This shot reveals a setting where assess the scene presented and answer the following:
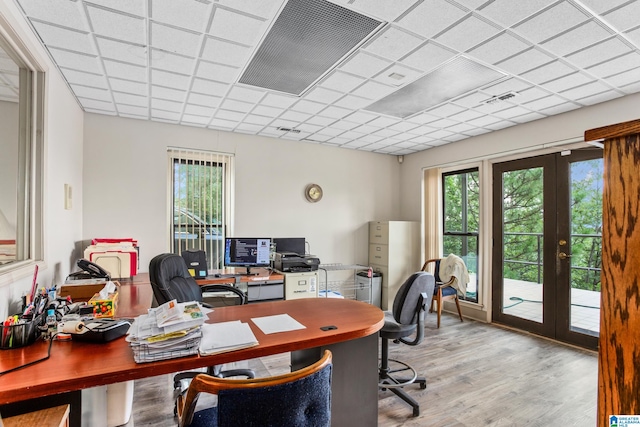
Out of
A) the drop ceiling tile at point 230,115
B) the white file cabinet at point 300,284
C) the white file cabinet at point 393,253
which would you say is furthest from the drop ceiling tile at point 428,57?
the white file cabinet at point 393,253

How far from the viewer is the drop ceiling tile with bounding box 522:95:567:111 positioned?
3.32 meters

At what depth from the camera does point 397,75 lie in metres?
2.85

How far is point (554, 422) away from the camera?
2326mm

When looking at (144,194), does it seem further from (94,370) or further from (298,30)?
(94,370)

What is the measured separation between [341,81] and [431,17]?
1.07m

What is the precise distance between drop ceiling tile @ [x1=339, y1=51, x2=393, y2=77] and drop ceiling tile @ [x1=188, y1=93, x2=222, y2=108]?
1.48m

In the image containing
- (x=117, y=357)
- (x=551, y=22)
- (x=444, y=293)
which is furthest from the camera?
(x=444, y=293)

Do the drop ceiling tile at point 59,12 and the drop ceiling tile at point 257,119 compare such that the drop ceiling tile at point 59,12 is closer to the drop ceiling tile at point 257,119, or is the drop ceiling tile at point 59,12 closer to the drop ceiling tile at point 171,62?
the drop ceiling tile at point 171,62

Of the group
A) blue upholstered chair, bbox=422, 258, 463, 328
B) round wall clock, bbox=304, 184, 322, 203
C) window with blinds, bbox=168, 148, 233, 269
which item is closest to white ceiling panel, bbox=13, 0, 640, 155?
window with blinds, bbox=168, 148, 233, 269

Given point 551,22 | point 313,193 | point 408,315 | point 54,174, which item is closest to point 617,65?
point 551,22

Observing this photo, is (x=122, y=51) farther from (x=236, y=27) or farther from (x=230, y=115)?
(x=230, y=115)

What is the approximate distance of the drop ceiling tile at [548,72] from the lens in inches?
104

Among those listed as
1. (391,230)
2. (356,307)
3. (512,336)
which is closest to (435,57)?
(356,307)

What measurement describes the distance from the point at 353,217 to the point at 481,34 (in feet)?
12.3
